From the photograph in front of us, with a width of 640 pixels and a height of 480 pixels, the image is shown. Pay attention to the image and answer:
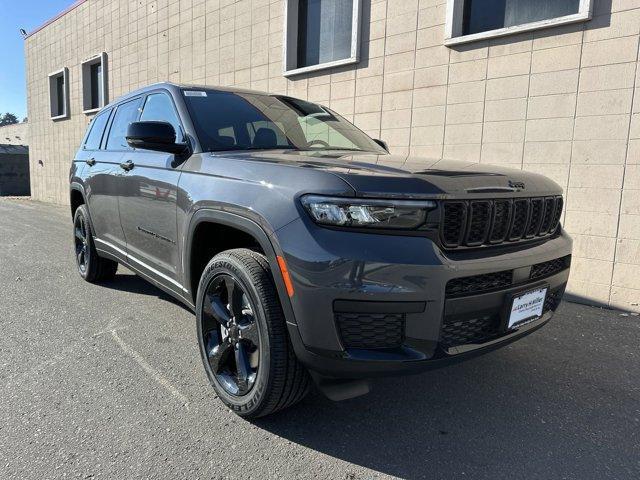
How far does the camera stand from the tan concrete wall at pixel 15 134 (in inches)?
1251

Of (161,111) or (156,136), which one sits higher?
(161,111)

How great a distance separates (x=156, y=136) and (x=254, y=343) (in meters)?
1.40

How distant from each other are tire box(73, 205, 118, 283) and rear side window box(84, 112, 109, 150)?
2.09 ft

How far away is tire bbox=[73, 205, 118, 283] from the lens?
4930 mm

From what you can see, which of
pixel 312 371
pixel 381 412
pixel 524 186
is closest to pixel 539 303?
pixel 524 186

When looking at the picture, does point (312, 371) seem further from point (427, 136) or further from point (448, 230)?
point (427, 136)

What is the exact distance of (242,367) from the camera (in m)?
2.48

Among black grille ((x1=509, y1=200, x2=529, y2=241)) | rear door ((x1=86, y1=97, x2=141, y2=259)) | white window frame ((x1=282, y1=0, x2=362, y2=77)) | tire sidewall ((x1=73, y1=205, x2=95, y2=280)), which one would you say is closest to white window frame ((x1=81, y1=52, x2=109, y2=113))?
white window frame ((x1=282, y1=0, x2=362, y2=77))

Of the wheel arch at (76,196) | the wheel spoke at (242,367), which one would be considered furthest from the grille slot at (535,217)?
the wheel arch at (76,196)

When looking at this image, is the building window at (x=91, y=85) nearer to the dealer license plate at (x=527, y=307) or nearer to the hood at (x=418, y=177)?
the hood at (x=418, y=177)

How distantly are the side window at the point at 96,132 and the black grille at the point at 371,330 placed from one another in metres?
3.80

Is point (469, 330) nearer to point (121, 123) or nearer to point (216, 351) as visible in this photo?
point (216, 351)

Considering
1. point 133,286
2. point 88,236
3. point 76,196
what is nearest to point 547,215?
point 133,286

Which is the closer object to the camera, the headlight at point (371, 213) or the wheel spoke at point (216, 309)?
the headlight at point (371, 213)
